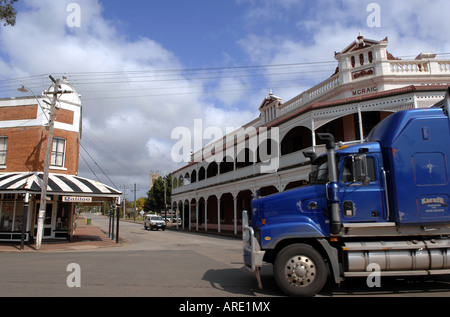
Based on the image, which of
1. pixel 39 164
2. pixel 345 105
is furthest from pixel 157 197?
pixel 345 105

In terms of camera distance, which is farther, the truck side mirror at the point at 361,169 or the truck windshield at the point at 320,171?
the truck windshield at the point at 320,171

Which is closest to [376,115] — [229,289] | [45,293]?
[229,289]

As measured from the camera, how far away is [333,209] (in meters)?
6.33

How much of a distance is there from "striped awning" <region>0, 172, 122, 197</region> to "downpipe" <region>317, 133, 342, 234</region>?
14606mm

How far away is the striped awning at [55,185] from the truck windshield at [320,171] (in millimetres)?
13833

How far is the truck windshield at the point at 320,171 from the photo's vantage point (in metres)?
6.97

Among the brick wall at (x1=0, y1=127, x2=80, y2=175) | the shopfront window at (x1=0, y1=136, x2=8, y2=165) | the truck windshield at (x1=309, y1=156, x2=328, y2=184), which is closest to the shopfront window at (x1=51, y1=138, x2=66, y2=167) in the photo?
the brick wall at (x1=0, y1=127, x2=80, y2=175)

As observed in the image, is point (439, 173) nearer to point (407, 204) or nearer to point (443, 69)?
point (407, 204)

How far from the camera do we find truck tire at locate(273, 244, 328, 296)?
6.14 meters

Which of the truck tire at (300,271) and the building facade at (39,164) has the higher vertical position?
the building facade at (39,164)

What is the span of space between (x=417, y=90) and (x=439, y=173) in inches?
370

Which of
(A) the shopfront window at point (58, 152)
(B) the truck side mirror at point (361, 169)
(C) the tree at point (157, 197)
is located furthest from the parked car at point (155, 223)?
(B) the truck side mirror at point (361, 169)

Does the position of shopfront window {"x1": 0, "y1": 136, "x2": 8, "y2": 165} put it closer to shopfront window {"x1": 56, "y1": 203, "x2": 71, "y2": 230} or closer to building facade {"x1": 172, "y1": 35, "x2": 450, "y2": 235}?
shopfront window {"x1": 56, "y1": 203, "x2": 71, "y2": 230}

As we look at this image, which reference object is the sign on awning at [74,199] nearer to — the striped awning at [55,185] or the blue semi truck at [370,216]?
the striped awning at [55,185]
